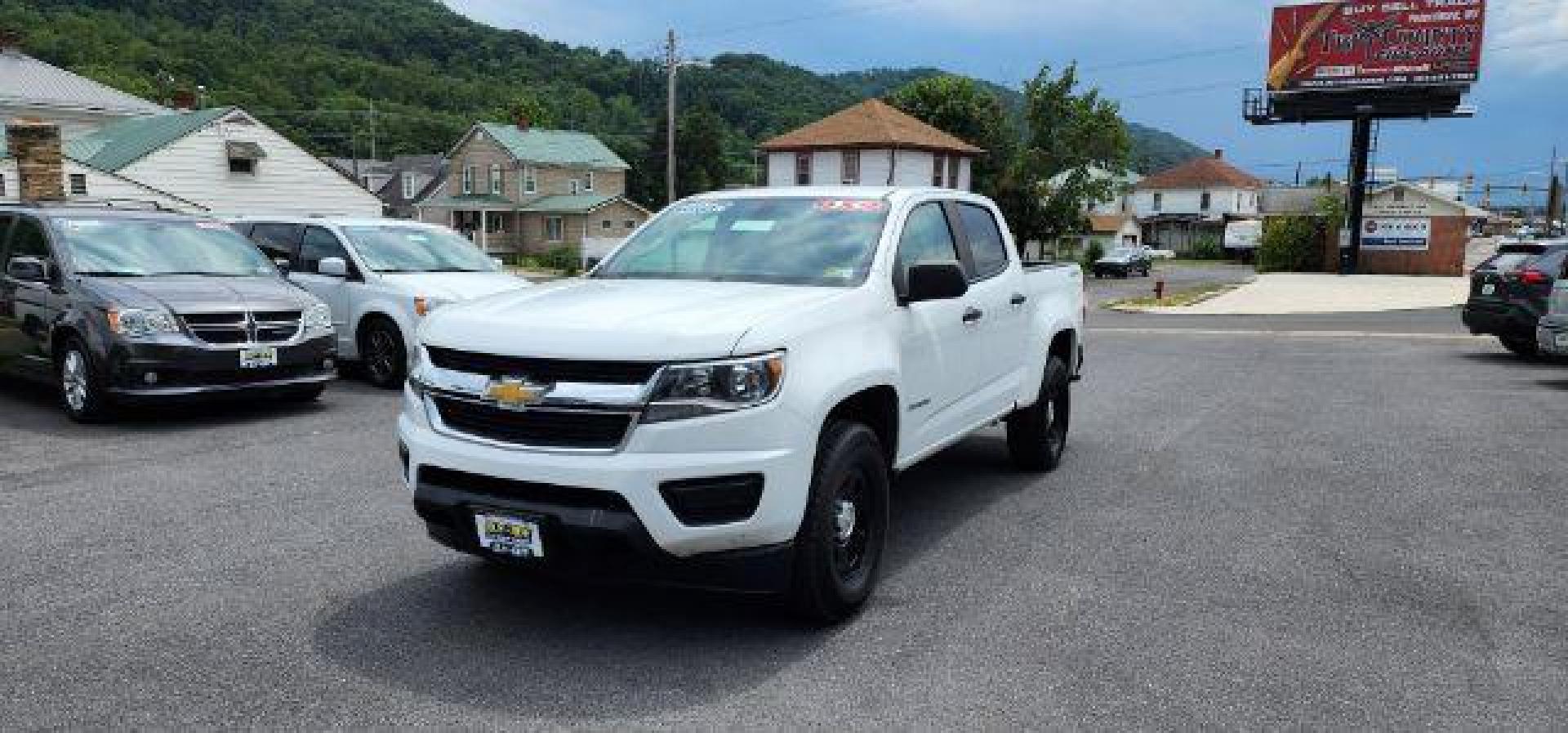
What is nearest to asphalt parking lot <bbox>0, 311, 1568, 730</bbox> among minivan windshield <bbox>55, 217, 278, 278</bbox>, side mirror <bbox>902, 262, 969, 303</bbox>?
side mirror <bbox>902, 262, 969, 303</bbox>

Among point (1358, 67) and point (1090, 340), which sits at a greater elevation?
point (1358, 67)

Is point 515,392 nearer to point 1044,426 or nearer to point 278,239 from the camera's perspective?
point 1044,426

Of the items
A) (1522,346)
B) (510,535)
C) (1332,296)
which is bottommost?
(1332,296)

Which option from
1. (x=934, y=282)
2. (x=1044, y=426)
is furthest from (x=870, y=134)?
(x=934, y=282)

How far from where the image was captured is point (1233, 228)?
70.2 m

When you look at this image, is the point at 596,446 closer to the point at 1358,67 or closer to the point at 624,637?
the point at 624,637

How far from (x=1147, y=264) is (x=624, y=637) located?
2168 inches

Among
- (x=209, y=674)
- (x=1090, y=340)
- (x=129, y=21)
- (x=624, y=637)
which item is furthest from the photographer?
(x=129, y=21)

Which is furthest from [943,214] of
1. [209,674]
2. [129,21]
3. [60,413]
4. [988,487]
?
[129,21]

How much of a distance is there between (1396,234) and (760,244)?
45.7 meters

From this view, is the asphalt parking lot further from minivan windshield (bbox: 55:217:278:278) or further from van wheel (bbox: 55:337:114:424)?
minivan windshield (bbox: 55:217:278:278)

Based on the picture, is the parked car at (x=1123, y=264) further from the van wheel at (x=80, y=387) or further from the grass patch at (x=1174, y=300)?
the van wheel at (x=80, y=387)

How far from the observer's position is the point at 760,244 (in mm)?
5293

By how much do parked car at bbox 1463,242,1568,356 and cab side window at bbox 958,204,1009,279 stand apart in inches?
398
